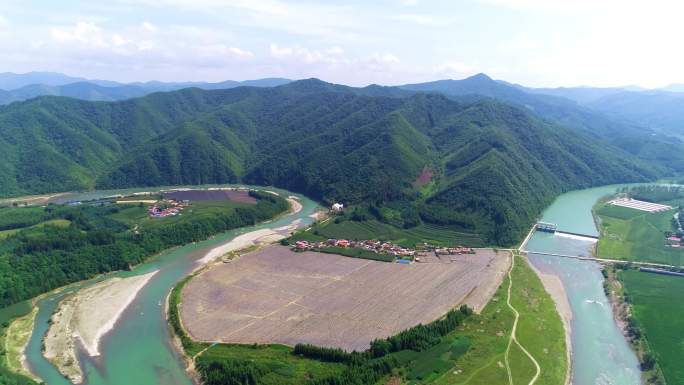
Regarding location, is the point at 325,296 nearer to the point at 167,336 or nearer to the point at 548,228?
the point at 167,336

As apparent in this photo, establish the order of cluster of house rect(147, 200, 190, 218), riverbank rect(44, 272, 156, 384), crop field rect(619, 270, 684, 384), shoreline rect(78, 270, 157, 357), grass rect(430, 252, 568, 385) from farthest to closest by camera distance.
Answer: cluster of house rect(147, 200, 190, 218) → shoreline rect(78, 270, 157, 357) → riverbank rect(44, 272, 156, 384) → crop field rect(619, 270, 684, 384) → grass rect(430, 252, 568, 385)

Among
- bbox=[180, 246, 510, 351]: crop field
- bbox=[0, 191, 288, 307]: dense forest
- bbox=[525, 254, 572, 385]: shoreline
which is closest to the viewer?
bbox=[525, 254, 572, 385]: shoreline

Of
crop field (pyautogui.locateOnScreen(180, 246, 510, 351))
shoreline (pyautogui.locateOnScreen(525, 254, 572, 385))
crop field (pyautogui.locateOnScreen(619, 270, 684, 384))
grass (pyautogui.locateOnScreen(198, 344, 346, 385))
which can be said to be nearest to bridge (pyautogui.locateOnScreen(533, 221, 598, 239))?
crop field (pyautogui.locateOnScreen(180, 246, 510, 351))

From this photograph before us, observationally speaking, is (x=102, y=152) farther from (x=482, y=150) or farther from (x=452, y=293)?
(x=452, y=293)

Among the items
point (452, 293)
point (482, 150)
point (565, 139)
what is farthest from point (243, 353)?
point (565, 139)

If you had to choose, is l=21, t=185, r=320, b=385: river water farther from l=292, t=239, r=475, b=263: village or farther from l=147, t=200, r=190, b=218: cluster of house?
l=147, t=200, r=190, b=218: cluster of house
